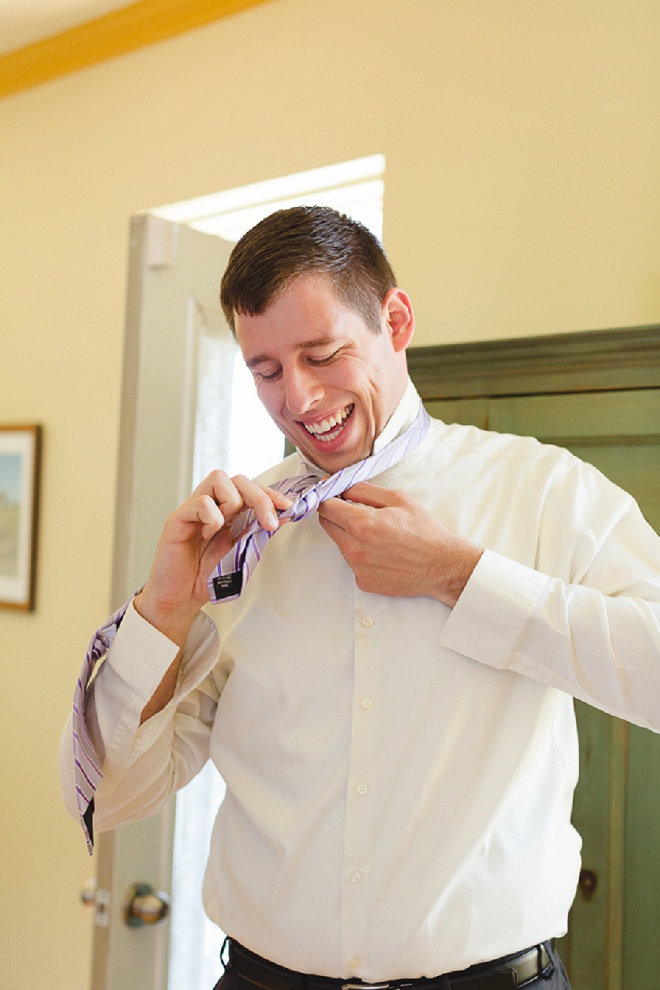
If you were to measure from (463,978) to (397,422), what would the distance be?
31.6 inches

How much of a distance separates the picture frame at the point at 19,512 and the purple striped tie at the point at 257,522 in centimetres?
198

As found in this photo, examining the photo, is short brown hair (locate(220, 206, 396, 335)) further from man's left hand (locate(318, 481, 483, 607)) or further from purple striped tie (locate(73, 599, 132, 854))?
purple striped tie (locate(73, 599, 132, 854))

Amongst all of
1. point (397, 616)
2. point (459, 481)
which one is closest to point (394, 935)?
point (397, 616)

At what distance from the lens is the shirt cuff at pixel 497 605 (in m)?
1.29

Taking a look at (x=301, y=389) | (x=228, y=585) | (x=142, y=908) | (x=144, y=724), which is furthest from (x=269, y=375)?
(x=142, y=908)

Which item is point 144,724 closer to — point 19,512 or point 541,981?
point 541,981

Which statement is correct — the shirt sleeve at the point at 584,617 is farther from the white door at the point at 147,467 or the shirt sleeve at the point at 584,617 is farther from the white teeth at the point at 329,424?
the white door at the point at 147,467

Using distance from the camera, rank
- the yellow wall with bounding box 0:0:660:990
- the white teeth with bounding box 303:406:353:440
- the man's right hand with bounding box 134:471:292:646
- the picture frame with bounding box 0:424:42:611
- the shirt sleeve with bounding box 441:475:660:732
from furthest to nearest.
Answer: the picture frame with bounding box 0:424:42:611, the yellow wall with bounding box 0:0:660:990, the white teeth with bounding box 303:406:353:440, the man's right hand with bounding box 134:471:292:646, the shirt sleeve with bounding box 441:475:660:732

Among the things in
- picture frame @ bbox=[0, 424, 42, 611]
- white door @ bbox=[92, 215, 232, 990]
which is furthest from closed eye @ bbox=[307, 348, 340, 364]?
picture frame @ bbox=[0, 424, 42, 611]

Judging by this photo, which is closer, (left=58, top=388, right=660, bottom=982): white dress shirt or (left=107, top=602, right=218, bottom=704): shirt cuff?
(left=58, top=388, right=660, bottom=982): white dress shirt

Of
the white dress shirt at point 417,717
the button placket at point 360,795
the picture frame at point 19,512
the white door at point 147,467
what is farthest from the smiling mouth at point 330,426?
the picture frame at point 19,512

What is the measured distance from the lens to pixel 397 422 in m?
1.54

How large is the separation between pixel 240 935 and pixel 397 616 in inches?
20.9

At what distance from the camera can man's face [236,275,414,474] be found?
4.61 feet
